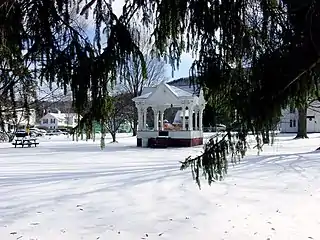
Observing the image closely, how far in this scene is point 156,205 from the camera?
5887mm

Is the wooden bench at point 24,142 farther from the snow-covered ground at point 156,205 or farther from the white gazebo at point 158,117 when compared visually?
the snow-covered ground at point 156,205

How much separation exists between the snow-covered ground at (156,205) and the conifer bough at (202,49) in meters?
0.92

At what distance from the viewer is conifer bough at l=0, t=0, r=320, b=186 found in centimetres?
241

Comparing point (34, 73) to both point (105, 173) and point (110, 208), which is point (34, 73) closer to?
point (110, 208)

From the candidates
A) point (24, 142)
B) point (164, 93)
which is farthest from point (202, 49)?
point (24, 142)

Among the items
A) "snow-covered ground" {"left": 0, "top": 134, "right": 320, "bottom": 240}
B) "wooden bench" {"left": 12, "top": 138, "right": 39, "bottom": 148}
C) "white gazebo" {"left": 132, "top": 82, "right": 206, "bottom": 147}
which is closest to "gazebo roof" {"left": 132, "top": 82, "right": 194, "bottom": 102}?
"white gazebo" {"left": 132, "top": 82, "right": 206, "bottom": 147}

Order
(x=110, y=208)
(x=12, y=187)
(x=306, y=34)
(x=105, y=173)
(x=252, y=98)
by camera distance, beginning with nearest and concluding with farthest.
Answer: (x=306, y=34) → (x=252, y=98) → (x=110, y=208) → (x=12, y=187) → (x=105, y=173)

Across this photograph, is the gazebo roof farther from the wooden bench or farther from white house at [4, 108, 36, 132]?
white house at [4, 108, 36, 132]

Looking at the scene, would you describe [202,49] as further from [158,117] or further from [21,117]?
[158,117]

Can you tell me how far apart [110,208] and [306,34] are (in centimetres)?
403

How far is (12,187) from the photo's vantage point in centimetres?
735

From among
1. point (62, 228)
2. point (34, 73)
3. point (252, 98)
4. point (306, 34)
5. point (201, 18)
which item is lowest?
point (62, 228)

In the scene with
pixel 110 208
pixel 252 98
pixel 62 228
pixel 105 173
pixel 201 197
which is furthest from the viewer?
pixel 105 173

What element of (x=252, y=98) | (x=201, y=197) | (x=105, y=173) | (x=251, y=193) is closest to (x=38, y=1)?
(x=252, y=98)
